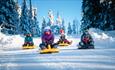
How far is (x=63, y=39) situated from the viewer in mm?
28062

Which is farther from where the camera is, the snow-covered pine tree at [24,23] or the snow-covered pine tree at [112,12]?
the snow-covered pine tree at [24,23]

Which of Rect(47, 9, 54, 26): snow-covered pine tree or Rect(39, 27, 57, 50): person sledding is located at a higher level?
Rect(47, 9, 54, 26): snow-covered pine tree

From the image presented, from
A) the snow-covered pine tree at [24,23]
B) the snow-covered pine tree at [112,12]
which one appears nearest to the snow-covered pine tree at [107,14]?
the snow-covered pine tree at [112,12]

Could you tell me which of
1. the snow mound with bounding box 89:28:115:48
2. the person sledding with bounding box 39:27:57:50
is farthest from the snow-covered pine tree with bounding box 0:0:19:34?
the person sledding with bounding box 39:27:57:50

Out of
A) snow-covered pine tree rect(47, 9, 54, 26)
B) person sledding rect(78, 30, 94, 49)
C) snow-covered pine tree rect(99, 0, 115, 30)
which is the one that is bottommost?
person sledding rect(78, 30, 94, 49)

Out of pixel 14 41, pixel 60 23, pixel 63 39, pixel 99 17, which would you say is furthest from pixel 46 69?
pixel 60 23

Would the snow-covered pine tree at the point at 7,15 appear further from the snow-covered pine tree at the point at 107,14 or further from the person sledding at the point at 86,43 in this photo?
the person sledding at the point at 86,43

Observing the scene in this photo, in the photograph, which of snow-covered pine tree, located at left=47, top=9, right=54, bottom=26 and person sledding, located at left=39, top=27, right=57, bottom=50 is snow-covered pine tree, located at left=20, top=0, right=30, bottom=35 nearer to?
person sledding, located at left=39, top=27, right=57, bottom=50

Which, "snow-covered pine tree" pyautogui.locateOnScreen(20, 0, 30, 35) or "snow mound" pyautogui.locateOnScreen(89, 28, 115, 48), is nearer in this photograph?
"snow mound" pyautogui.locateOnScreen(89, 28, 115, 48)

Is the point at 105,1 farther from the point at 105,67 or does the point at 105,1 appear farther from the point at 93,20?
the point at 105,67

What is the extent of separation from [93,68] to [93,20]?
1405 inches

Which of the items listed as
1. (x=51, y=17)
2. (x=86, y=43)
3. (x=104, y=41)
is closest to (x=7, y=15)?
(x=104, y=41)

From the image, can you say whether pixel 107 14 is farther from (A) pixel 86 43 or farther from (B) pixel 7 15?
(A) pixel 86 43

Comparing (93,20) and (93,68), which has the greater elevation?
(93,20)
